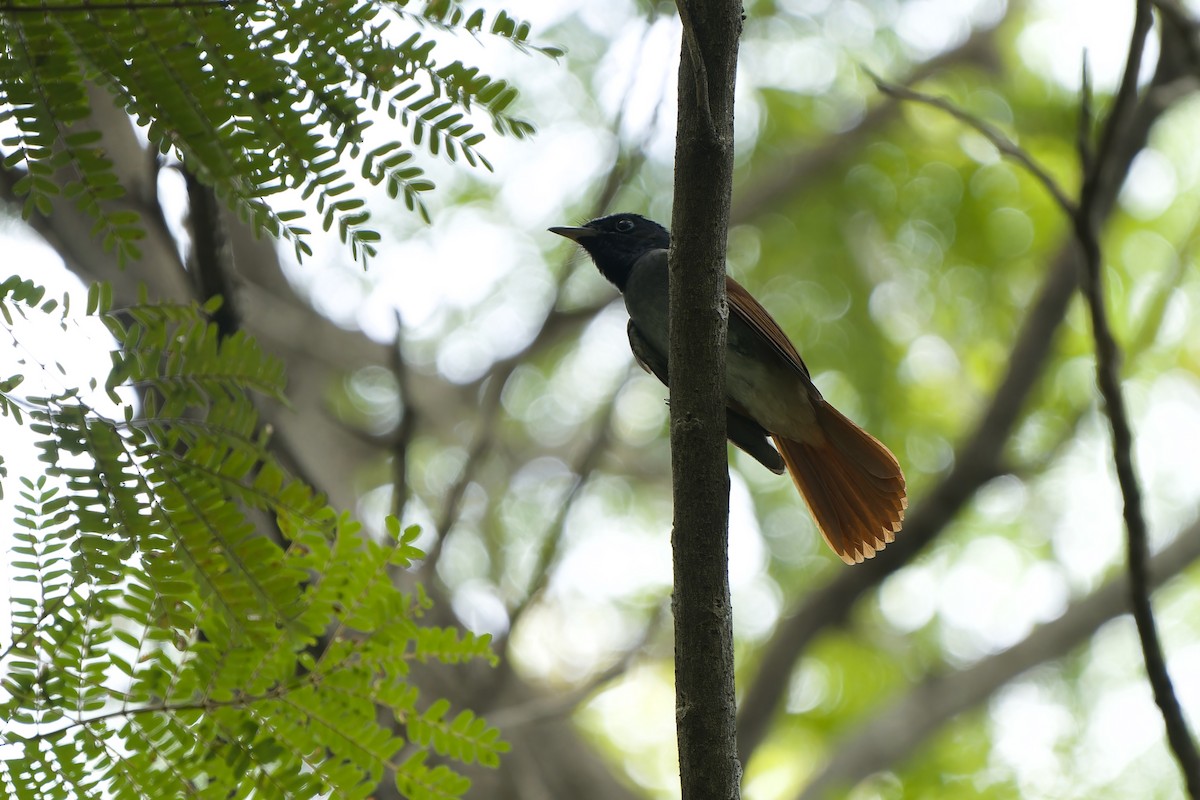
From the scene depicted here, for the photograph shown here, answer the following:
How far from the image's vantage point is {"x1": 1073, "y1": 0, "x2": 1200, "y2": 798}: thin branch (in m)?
2.42

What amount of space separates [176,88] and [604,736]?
8.80 m

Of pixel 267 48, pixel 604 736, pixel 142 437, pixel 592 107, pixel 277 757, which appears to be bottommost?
pixel 604 736

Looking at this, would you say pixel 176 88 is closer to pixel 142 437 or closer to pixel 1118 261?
pixel 142 437

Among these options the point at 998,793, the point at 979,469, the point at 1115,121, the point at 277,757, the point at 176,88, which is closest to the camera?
the point at 176,88

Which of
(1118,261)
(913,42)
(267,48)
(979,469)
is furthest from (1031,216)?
(267,48)

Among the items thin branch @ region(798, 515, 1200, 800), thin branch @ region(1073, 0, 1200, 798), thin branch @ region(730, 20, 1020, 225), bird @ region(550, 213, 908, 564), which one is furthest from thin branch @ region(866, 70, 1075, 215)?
thin branch @ region(730, 20, 1020, 225)

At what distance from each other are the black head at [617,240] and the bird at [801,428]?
0.47 meters

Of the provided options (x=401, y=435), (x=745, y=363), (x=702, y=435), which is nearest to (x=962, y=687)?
(x=745, y=363)

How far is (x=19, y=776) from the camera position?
208cm

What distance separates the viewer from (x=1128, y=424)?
8.22 ft

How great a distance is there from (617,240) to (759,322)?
1.05 meters

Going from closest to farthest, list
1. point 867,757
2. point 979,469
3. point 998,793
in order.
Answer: point 979,469, point 867,757, point 998,793

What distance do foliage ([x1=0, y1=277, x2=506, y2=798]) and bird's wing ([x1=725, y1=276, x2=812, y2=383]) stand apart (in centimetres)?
205

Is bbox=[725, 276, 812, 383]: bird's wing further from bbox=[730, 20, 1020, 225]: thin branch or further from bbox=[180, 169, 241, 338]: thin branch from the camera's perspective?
bbox=[730, 20, 1020, 225]: thin branch
